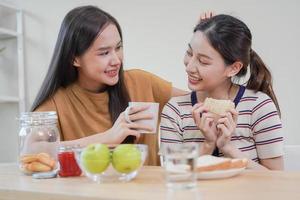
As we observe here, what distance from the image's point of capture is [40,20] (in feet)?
11.0

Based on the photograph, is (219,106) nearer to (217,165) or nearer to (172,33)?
(217,165)

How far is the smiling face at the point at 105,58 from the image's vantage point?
4.88 feet

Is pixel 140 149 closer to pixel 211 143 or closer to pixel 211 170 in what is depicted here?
pixel 211 170

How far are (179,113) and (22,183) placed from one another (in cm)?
71

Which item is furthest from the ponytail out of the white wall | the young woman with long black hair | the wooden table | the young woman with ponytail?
the white wall

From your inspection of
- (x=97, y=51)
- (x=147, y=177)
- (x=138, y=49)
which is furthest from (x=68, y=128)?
(x=138, y=49)

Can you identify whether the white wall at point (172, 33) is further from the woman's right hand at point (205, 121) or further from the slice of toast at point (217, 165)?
the slice of toast at point (217, 165)

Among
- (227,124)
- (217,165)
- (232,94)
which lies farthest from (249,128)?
(217,165)

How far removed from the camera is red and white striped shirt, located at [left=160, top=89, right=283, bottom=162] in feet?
4.42

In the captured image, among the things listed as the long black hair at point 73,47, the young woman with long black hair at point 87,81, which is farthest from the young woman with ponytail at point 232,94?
the long black hair at point 73,47

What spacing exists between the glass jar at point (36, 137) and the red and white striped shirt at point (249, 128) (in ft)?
1.59

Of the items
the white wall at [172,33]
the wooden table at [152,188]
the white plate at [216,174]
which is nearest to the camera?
the wooden table at [152,188]

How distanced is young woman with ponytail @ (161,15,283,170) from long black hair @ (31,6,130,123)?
0.31m

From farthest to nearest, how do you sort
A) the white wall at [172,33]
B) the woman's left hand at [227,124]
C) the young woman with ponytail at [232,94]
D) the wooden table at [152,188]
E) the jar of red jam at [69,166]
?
the white wall at [172,33], the young woman with ponytail at [232,94], the woman's left hand at [227,124], the jar of red jam at [69,166], the wooden table at [152,188]
